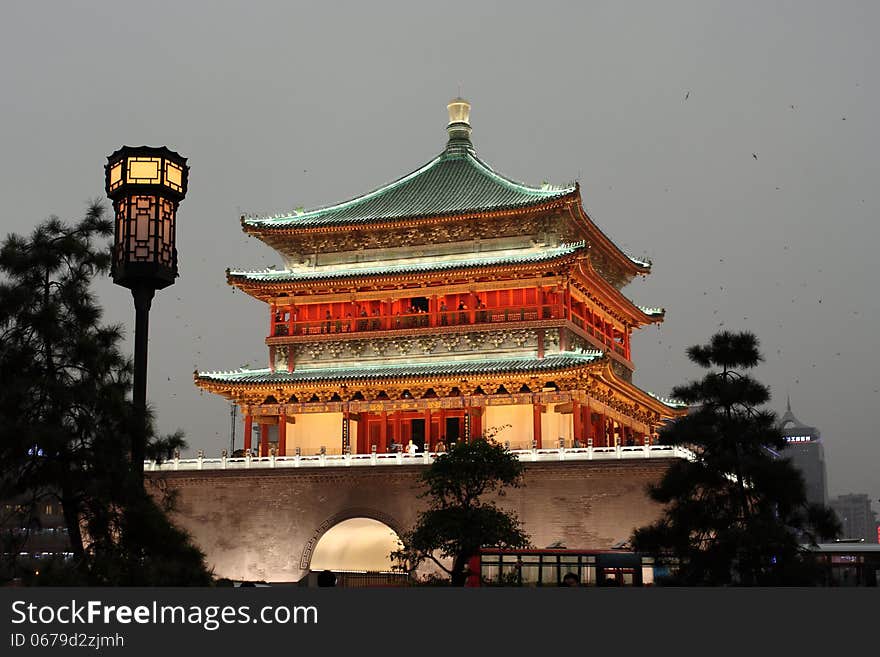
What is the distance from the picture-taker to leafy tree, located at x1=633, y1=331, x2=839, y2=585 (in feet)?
90.4

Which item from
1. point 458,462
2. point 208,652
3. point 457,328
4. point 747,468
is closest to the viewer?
point 208,652

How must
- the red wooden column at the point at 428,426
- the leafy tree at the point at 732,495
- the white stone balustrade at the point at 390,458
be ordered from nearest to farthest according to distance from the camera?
1. the leafy tree at the point at 732,495
2. the white stone balustrade at the point at 390,458
3. the red wooden column at the point at 428,426

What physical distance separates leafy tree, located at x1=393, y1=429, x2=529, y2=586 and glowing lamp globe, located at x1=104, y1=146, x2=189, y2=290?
46.1 feet

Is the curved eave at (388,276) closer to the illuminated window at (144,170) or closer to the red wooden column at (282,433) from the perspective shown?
the red wooden column at (282,433)

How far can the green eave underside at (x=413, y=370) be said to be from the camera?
44219mm

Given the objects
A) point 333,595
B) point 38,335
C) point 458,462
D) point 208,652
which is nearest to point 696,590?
point 333,595

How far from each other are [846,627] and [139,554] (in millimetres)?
12810

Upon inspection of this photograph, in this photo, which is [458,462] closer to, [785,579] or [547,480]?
[547,480]

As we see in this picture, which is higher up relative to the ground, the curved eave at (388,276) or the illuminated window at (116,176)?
the curved eave at (388,276)

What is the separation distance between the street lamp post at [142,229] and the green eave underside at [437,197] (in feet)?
80.1

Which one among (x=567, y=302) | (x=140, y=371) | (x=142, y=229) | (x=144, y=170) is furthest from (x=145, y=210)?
(x=567, y=302)

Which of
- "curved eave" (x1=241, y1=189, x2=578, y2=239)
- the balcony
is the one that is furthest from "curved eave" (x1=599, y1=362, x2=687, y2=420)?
"curved eave" (x1=241, y1=189, x2=578, y2=239)

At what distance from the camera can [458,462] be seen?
36.3m
